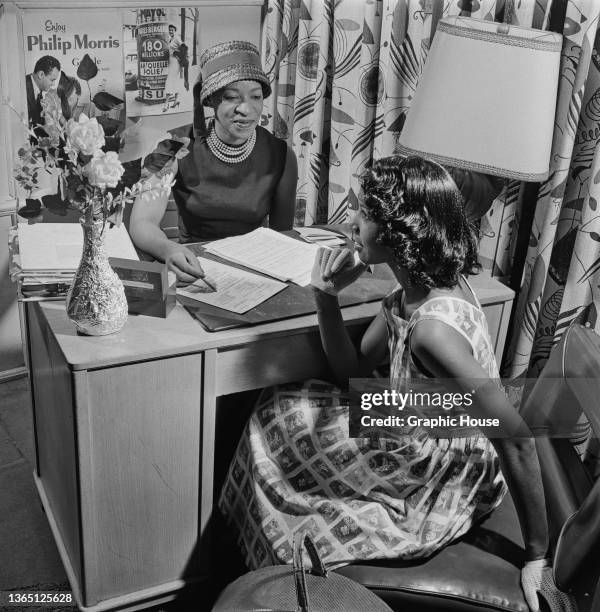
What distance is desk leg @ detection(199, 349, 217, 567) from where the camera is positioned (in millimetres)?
1592

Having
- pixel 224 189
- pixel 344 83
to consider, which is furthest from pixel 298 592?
pixel 344 83

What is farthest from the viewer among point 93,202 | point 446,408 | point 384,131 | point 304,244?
point 384,131

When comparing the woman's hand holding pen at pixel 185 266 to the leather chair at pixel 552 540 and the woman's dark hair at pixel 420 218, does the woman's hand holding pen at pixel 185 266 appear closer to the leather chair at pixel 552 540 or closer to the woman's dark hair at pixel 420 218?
the woman's dark hair at pixel 420 218

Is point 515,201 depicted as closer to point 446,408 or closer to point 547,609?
point 446,408

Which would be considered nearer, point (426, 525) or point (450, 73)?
point (426, 525)

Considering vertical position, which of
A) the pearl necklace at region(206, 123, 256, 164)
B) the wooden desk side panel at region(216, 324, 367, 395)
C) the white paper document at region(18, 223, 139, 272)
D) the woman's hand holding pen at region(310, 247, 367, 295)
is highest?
the pearl necklace at region(206, 123, 256, 164)

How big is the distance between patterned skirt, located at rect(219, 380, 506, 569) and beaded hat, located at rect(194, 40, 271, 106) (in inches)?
39.8

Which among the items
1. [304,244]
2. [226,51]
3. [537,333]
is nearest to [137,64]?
[226,51]

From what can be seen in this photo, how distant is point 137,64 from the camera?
2.67 m

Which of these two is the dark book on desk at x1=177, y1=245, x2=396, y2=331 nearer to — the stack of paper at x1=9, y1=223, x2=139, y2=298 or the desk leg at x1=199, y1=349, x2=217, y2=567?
the desk leg at x1=199, y1=349, x2=217, y2=567

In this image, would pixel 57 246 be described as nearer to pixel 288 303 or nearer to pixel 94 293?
pixel 94 293

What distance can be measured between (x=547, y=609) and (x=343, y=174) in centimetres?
174

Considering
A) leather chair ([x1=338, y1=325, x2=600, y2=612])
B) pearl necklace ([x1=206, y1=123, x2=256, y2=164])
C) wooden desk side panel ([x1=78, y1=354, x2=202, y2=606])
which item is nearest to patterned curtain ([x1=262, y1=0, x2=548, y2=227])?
pearl necklace ([x1=206, y1=123, x2=256, y2=164])

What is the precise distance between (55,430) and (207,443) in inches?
14.3
